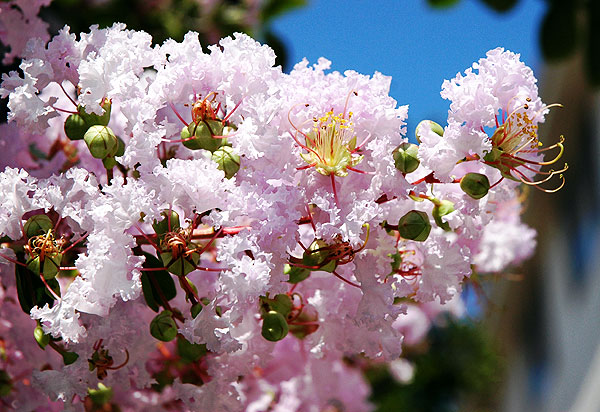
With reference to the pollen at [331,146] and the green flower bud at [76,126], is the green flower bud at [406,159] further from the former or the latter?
the green flower bud at [76,126]

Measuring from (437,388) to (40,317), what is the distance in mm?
2672

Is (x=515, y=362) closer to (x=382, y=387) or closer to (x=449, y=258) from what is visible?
(x=382, y=387)

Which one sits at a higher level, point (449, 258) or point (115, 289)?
point (449, 258)

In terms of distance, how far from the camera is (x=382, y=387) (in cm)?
252

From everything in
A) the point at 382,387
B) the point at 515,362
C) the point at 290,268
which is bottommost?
the point at 290,268

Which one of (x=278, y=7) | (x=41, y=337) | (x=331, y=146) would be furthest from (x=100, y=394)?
(x=278, y=7)

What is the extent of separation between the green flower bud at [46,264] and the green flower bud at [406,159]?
32 cm

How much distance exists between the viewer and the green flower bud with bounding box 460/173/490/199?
649 millimetres

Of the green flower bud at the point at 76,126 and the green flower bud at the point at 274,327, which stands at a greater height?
the green flower bud at the point at 76,126

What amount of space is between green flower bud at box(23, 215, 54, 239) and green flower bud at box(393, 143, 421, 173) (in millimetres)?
331

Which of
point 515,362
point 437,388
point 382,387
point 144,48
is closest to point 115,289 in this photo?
point 144,48

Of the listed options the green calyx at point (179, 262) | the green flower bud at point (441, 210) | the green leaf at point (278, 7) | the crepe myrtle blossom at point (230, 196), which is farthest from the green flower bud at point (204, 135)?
the green leaf at point (278, 7)

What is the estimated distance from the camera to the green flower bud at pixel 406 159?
2.09ft

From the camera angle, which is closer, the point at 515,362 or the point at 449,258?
the point at 449,258
